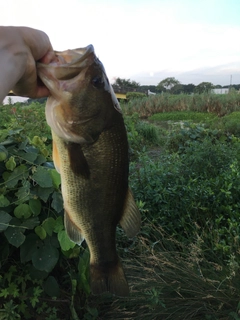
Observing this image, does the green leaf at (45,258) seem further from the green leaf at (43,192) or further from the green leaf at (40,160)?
the green leaf at (40,160)

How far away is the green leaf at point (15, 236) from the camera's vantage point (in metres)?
2.28

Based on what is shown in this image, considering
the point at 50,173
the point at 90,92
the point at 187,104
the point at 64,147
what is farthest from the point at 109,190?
the point at 187,104

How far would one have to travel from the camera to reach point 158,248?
341cm

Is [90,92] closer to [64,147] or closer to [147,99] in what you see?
[64,147]

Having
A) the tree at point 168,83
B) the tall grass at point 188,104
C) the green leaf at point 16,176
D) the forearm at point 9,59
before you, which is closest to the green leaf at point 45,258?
the green leaf at point 16,176

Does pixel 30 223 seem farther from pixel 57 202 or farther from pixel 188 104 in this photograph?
pixel 188 104

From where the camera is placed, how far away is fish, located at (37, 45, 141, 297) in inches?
55.8

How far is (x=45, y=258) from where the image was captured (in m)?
2.38

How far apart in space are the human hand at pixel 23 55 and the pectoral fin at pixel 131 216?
2.24 ft

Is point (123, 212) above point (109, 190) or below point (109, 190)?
below

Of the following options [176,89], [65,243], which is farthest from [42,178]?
[176,89]

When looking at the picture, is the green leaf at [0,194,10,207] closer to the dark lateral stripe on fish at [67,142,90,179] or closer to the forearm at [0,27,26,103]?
the dark lateral stripe on fish at [67,142,90,179]

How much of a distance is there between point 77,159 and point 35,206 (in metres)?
1.02

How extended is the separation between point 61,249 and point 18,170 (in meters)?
0.65
